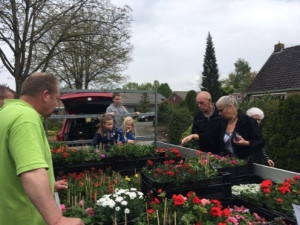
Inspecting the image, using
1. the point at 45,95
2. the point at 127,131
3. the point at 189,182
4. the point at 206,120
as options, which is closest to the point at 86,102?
the point at 127,131

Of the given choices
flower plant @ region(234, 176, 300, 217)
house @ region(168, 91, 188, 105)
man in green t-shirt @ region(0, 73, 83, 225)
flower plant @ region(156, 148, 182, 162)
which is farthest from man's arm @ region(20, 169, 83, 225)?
house @ region(168, 91, 188, 105)

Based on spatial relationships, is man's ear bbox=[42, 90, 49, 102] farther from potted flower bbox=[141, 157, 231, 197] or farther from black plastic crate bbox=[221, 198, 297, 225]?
black plastic crate bbox=[221, 198, 297, 225]

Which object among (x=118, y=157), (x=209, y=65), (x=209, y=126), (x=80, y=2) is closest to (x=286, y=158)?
(x=209, y=126)

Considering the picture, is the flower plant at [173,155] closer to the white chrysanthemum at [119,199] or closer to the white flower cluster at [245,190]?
the white flower cluster at [245,190]

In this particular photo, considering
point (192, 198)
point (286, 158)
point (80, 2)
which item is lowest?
point (286, 158)

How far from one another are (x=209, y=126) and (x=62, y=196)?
2304 mm

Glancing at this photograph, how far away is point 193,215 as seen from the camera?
2.27 m

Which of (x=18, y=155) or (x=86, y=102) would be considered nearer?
(x=18, y=155)

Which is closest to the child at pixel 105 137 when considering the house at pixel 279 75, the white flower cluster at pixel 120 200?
the white flower cluster at pixel 120 200

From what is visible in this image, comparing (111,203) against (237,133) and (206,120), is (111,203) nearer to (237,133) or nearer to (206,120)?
(237,133)

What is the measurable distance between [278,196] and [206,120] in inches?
84.2

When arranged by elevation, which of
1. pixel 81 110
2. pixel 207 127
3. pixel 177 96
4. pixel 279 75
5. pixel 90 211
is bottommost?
pixel 90 211

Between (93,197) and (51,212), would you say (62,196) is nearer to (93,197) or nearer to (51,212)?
(93,197)

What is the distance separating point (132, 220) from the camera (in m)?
2.50
